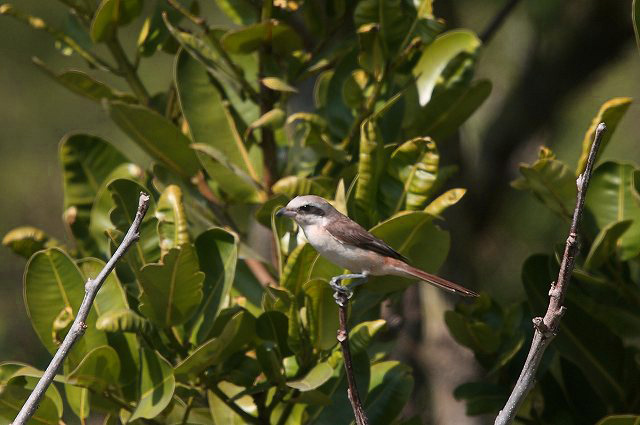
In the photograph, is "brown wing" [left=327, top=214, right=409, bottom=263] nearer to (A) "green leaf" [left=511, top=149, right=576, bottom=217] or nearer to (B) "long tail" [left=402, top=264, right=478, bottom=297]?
(B) "long tail" [left=402, top=264, right=478, bottom=297]

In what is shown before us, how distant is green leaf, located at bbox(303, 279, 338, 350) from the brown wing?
247mm

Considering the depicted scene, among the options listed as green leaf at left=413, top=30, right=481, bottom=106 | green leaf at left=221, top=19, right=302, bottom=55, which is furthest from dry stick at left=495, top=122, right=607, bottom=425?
green leaf at left=221, top=19, right=302, bottom=55

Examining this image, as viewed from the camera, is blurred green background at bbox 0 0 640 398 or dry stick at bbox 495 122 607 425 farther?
blurred green background at bbox 0 0 640 398

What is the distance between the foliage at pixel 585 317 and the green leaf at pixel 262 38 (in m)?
0.94

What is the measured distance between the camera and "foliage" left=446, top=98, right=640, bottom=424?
2840mm

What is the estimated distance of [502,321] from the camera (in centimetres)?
320

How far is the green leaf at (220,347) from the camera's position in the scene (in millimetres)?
2562

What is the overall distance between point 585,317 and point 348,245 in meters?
0.83

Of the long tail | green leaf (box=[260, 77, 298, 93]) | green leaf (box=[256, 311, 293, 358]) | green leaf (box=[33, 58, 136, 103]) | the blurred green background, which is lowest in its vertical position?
the blurred green background

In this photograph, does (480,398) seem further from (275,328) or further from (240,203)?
(240,203)

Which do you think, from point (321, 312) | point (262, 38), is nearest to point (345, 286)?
point (321, 312)

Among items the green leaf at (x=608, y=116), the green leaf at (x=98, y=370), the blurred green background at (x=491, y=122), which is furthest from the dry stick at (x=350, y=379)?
the blurred green background at (x=491, y=122)

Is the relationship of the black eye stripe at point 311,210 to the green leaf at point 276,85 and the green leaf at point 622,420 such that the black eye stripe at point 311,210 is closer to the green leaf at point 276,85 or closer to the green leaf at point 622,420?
the green leaf at point 276,85

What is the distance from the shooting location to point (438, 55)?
3.19 m
